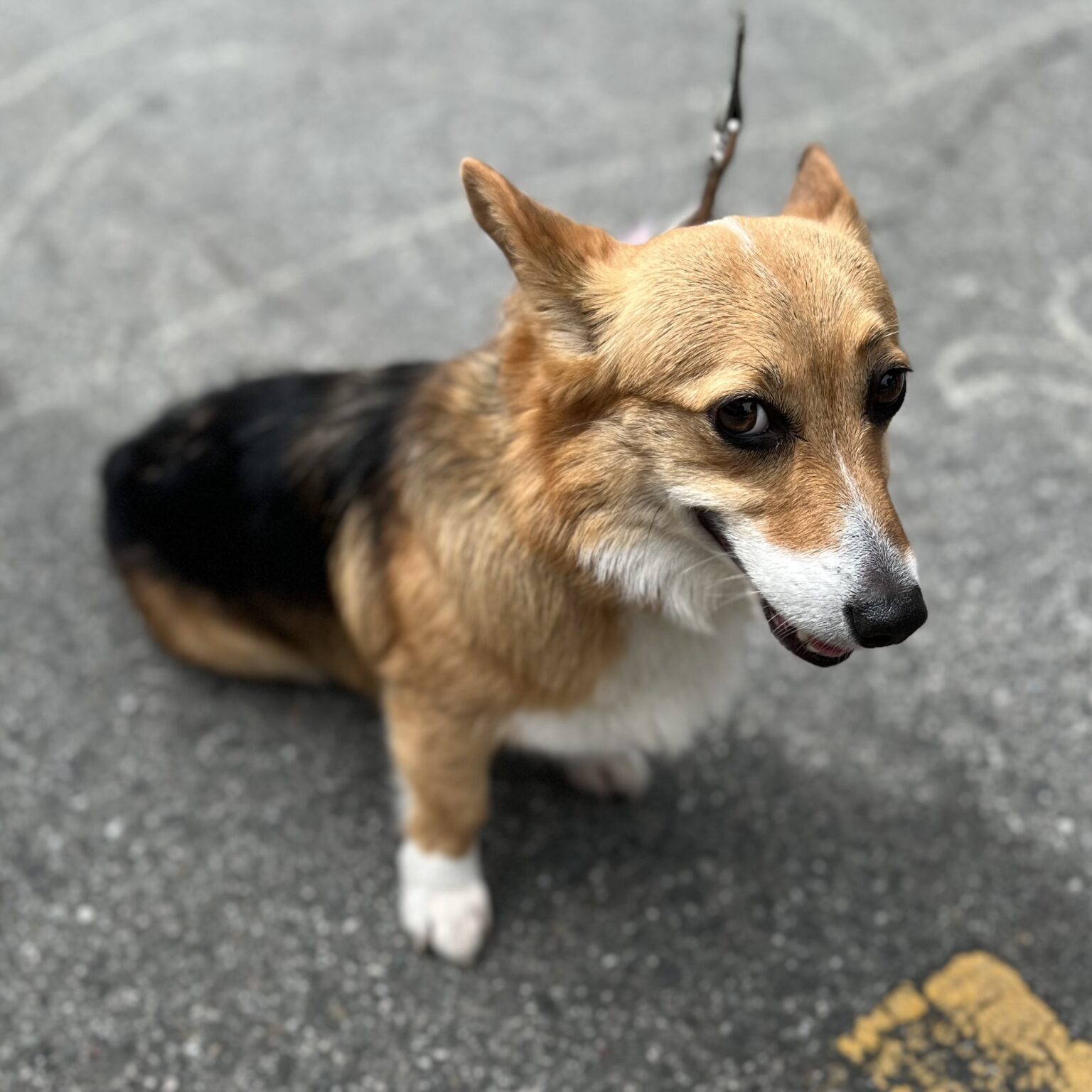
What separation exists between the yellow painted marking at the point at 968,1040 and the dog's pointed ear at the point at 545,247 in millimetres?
1674

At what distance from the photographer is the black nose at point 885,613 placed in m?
1.70

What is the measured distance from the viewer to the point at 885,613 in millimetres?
1703

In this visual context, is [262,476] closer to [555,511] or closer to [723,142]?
[555,511]

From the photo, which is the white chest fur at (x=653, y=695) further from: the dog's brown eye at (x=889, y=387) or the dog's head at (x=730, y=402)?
the dog's brown eye at (x=889, y=387)

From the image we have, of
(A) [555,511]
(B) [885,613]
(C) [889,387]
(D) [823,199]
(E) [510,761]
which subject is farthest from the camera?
(E) [510,761]

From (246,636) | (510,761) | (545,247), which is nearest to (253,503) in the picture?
(246,636)

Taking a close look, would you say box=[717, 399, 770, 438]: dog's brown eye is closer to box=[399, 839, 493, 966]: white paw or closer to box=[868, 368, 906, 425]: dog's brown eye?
box=[868, 368, 906, 425]: dog's brown eye

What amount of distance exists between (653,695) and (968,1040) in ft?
3.42

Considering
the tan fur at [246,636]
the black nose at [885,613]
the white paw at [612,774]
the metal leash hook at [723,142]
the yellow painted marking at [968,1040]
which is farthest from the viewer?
the white paw at [612,774]

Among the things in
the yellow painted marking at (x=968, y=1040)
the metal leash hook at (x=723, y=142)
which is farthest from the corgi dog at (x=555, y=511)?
the yellow painted marking at (x=968, y=1040)

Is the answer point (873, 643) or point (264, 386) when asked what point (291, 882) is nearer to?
point (264, 386)

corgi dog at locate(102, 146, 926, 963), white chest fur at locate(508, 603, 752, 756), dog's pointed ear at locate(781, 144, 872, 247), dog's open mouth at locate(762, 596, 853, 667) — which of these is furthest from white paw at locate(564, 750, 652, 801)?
dog's pointed ear at locate(781, 144, 872, 247)

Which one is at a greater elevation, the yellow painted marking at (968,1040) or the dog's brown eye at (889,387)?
the dog's brown eye at (889,387)

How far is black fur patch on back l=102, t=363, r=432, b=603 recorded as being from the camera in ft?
8.18
